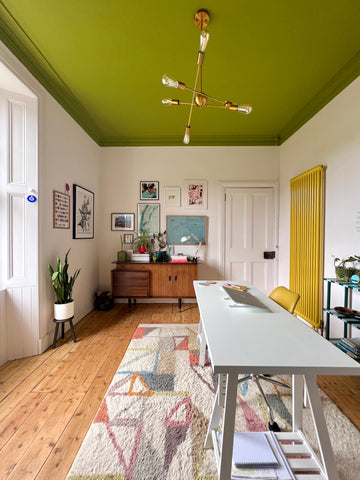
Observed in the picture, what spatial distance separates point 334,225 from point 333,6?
75.4 inches

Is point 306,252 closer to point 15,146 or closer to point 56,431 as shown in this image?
point 56,431

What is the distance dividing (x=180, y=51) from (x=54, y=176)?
188 centimetres

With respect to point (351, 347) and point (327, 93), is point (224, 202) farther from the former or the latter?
point (351, 347)

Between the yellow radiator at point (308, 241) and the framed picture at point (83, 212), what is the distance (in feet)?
10.5

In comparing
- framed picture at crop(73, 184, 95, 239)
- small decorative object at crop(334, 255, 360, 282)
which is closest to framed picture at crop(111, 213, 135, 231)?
framed picture at crop(73, 184, 95, 239)

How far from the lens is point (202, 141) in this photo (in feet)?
13.0

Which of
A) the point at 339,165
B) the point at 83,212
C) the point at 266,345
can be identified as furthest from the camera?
the point at 83,212

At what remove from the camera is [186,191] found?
3996mm

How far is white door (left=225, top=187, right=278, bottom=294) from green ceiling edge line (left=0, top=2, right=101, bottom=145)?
104 inches

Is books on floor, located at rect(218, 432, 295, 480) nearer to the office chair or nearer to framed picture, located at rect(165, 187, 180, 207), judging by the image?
the office chair

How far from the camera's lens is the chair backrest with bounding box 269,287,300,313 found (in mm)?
1735

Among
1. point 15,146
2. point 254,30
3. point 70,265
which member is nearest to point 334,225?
point 254,30

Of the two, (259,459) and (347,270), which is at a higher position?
(347,270)

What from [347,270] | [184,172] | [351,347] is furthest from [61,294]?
[347,270]
